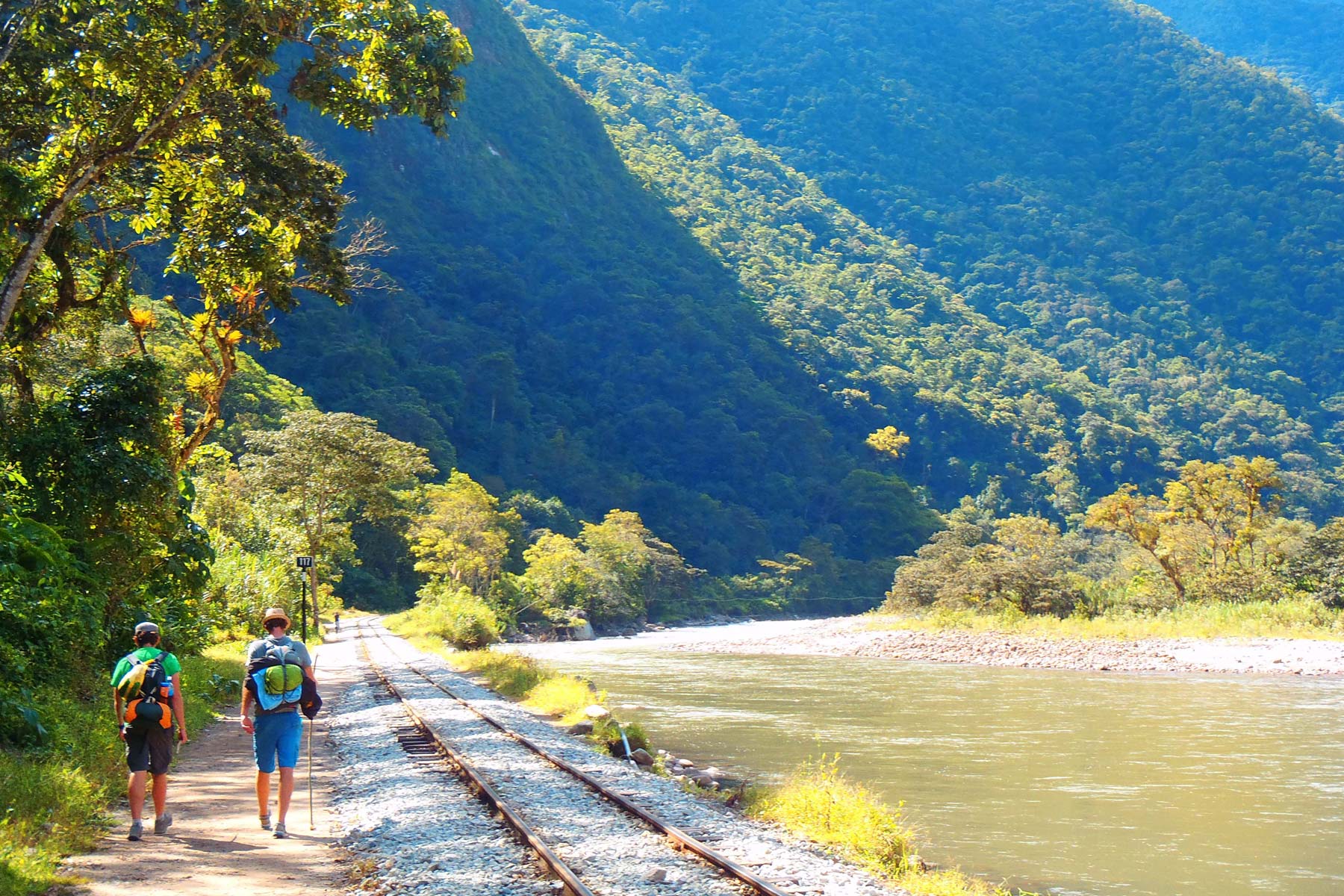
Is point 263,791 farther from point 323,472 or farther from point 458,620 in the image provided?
point 458,620

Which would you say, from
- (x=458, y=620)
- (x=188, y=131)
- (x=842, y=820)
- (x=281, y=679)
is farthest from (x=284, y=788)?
(x=458, y=620)

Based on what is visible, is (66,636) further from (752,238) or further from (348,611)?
(752,238)

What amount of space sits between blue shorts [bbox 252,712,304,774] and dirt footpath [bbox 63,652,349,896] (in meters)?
0.68

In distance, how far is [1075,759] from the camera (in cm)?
1692

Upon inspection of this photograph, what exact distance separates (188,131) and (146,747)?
1009 centimetres

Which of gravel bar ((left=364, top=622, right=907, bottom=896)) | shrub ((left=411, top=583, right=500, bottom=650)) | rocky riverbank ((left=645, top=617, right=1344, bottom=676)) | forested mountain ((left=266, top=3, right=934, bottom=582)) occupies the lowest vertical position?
rocky riverbank ((left=645, top=617, right=1344, bottom=676))

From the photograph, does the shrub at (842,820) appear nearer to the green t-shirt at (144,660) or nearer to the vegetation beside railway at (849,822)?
the vegetation beside railway at (849,822)

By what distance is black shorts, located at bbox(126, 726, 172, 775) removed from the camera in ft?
27.1

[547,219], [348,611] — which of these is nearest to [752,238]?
[547,219]

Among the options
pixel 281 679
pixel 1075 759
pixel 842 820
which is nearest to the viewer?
pixel 281 679

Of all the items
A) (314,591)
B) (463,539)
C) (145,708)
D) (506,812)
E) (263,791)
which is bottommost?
(506,812)

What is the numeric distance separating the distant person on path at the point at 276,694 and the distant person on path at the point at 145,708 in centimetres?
59

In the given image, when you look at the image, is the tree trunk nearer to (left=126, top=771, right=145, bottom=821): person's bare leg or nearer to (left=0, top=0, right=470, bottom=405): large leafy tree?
(left=0, top=0, right=470, bottom=405): large leafy tree

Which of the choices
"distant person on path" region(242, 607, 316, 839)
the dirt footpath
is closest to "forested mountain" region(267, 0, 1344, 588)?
the dirt footpath
